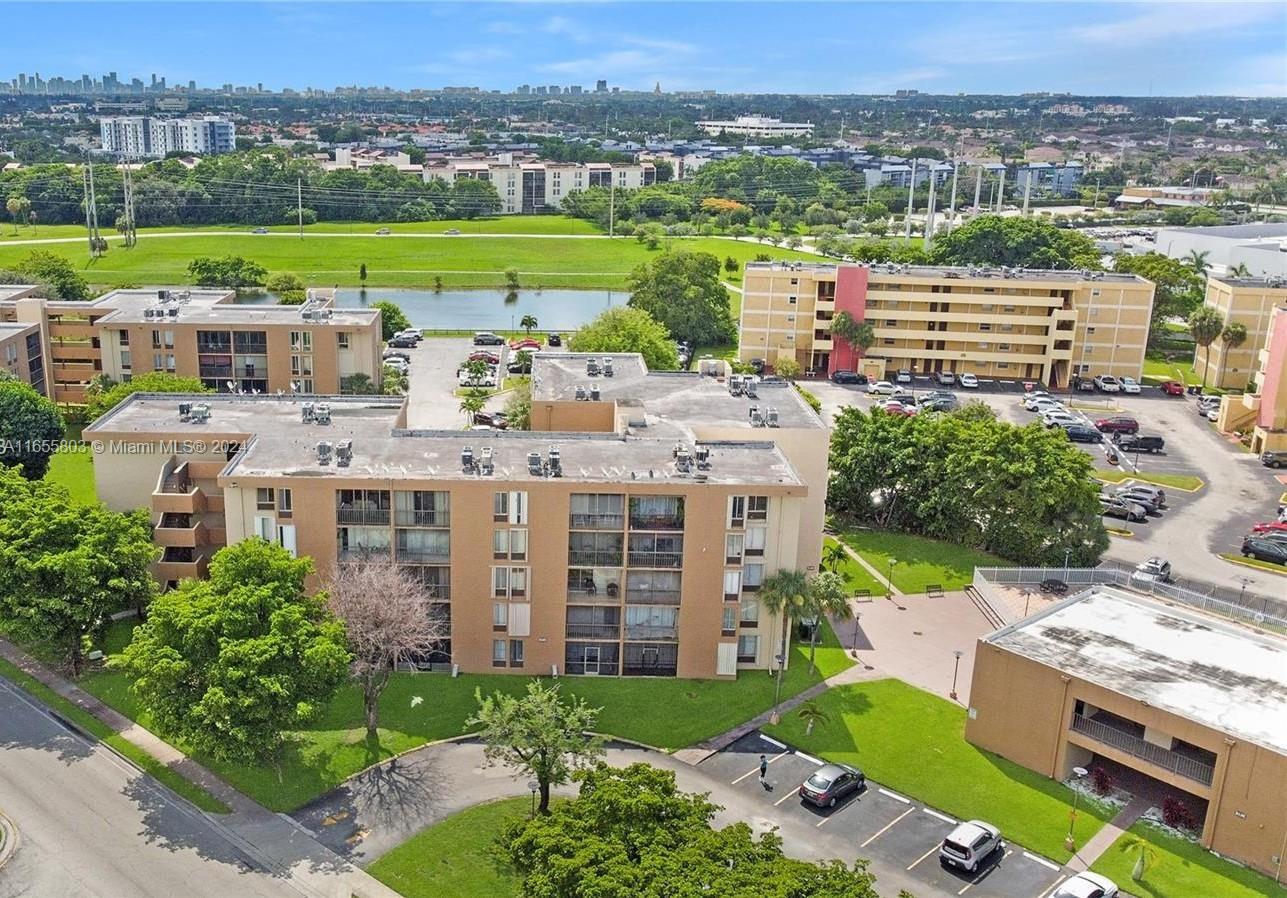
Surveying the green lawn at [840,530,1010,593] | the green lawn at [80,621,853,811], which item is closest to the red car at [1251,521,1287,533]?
the green lawn at [840,530,1010,593]

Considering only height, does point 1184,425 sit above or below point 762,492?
below

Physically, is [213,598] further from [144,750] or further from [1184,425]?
Result: [1184,425]

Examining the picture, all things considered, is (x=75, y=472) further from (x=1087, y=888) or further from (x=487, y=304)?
(x=487, y=304)

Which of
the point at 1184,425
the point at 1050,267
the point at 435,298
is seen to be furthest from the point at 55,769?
the point at 1050,267

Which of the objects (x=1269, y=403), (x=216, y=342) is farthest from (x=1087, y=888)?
(x=216, y=342)

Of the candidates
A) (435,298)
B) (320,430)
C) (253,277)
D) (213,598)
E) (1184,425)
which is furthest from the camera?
(435,298)

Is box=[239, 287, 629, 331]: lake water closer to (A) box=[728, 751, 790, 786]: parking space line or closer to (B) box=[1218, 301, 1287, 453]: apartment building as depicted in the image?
(B) box=[1218, 301, 1287, 453]: apartment building

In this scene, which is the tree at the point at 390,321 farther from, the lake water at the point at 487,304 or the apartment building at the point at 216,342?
the apartment building at the point at 216,342
